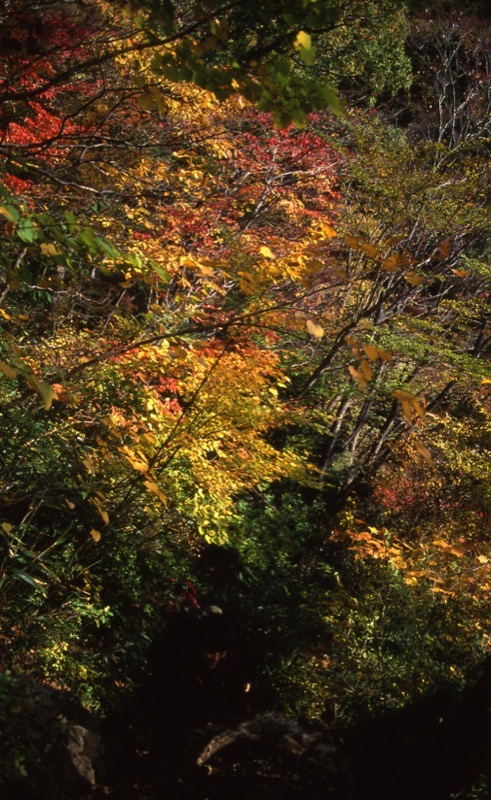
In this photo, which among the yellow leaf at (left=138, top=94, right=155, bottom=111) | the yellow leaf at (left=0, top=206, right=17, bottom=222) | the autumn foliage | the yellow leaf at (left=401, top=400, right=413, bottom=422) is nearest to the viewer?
the yellow leaf at (left=0, top=206, right=17, bottom=222)

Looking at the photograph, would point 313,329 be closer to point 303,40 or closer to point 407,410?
point 407,410

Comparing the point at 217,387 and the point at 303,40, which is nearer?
the point at 303,40

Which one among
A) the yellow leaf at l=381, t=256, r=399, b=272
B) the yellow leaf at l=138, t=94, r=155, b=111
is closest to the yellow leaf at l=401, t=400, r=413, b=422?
the yellow leaf at l=381, t=256, r=399, b=272

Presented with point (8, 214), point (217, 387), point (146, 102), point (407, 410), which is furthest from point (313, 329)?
point (217, 387)

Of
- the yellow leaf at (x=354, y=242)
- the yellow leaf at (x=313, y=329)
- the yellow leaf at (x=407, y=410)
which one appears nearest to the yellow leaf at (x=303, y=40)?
the yellow leaf at (x=354, y=242)

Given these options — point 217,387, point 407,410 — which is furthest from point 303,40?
point 217,387

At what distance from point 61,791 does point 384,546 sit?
4119 mm

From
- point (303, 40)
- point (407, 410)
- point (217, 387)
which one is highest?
point (303, 40)

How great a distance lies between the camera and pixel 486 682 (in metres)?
3.90

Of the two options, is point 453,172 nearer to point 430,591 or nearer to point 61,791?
point 430,591

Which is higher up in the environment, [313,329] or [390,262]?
[390,262]

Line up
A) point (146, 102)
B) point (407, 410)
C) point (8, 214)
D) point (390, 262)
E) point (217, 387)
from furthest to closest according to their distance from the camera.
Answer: point (217, 387), point (146, 102), point (390, 262), point (407, 410), point (8, 214)

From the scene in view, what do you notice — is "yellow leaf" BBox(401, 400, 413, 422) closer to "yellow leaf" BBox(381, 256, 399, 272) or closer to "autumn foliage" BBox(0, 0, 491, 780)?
"autumn foliage" BBox(0, 0, 491, 780)

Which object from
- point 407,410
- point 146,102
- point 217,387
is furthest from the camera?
point 217,387
